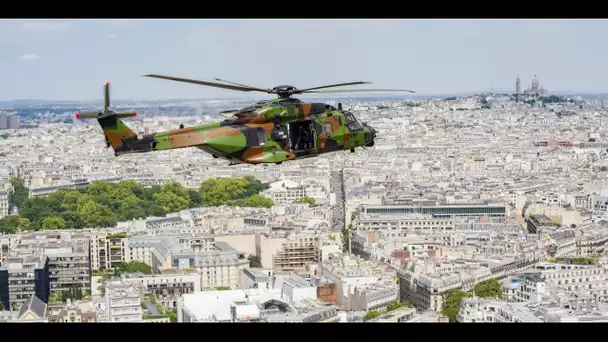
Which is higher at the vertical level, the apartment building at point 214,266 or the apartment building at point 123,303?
the apartment building at point 123,303

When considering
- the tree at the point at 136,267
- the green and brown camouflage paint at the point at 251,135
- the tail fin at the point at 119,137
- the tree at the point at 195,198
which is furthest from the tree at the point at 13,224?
the green and brown camouflage paint at the point at 251,135

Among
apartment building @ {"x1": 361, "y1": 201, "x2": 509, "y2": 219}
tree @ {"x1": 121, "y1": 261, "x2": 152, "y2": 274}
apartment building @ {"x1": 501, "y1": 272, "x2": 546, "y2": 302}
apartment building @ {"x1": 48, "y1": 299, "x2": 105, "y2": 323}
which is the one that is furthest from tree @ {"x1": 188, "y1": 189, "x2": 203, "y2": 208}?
apartment building @ {"x1": 48, "y1": 299, "x2": 105, "y2": 323}

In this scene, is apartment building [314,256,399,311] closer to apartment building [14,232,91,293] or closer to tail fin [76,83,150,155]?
apartment building [14,232,91,293]

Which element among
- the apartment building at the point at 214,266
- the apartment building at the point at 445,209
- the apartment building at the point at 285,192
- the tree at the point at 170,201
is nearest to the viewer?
the apartment building at the point at 214,266

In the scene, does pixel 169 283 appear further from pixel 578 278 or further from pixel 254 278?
pixel 578 278

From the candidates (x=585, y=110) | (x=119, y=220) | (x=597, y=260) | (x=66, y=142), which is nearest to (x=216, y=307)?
(x=597, y=260)

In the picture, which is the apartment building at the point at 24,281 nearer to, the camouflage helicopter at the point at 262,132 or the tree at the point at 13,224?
the tree at the point at 13,224
